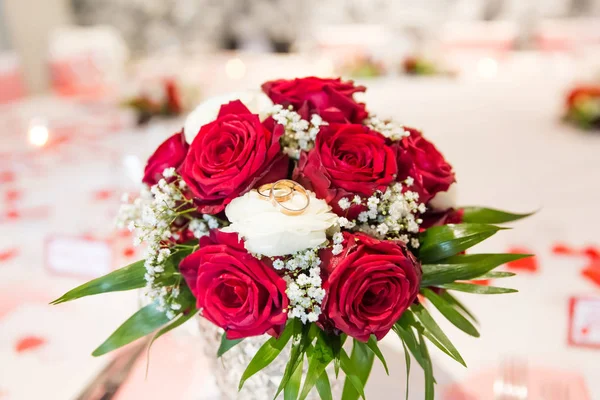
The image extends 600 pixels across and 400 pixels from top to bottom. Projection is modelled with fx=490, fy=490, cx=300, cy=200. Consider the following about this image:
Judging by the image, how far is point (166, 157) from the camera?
0.61m

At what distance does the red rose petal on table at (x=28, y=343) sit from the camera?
0.85 meters

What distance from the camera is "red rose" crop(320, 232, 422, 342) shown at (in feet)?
1.54

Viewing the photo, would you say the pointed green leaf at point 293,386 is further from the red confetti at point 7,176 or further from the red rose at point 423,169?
the red confetti at point 7,176

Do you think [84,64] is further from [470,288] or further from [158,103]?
[470,288]

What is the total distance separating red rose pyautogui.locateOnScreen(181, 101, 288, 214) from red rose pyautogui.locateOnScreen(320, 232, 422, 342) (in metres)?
0.12

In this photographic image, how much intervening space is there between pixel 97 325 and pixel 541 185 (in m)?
1.35

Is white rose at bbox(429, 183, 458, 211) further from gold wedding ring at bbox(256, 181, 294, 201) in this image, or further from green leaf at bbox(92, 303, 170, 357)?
green leaf at bbox(92, 303, 170, 357)

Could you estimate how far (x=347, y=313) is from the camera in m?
0.47

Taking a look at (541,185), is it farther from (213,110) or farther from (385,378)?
(213,110)

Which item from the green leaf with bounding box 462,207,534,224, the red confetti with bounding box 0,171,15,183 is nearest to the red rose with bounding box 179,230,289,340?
the green leaf with bounding box 462,207,534,224

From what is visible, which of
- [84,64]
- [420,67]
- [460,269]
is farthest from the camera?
[420,67]

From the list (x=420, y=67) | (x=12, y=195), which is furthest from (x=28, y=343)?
(x=420, y=67)

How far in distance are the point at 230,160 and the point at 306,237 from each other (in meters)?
0.12

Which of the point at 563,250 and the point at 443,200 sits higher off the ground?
the point at 443,200
